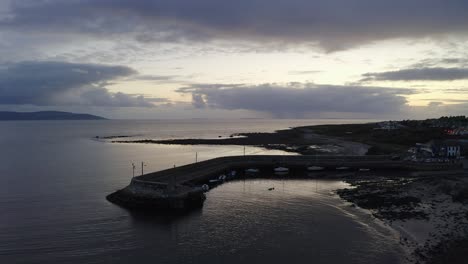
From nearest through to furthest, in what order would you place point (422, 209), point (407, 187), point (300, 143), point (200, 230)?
1. point (200, 230)
2. point (422, 209)
3. point (407, 187)
4. point (300, 143)

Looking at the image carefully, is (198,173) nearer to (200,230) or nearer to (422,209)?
(200,230)

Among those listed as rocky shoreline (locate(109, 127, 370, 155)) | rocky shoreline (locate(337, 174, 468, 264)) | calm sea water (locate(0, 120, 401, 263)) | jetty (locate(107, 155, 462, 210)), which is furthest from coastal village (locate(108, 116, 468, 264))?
rocky shoreline (locate(109, 127, 370, 155))

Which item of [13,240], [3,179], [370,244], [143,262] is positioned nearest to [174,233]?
[143,262]

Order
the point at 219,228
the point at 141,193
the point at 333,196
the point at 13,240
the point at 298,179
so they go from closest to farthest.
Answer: the point at 13,240 < the point at 219,228 < the point at 141,193 < the point at 333,196 < the point at 298,179

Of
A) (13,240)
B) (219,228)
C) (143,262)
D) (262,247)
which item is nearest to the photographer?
(143,262)

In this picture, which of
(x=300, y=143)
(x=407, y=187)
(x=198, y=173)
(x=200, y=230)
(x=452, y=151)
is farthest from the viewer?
(x=300, y=143)

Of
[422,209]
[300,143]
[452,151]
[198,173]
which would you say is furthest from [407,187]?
[300,143]

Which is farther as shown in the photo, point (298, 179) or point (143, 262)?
point (298, 179)

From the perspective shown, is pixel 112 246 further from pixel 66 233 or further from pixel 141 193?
pixel 141 193
